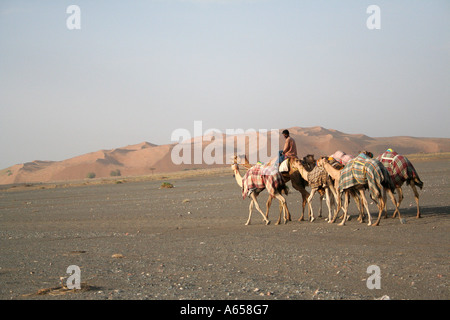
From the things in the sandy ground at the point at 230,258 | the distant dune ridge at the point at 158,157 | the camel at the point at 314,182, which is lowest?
the distant dune ridge at the point at 158,157

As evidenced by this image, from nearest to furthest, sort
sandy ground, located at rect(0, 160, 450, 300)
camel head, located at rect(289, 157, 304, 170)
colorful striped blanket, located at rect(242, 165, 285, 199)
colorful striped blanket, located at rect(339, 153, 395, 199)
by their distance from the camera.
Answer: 1. sandy ground, located at rect(0, 160, 450, 300)
2. colorful striped blanket, located at rect(339, 153, 395, 199)
3. colorful striped blanket, located at rect(242, 165, 285, 199)
4. camel head, located at rect(289, 157, 304, 170)

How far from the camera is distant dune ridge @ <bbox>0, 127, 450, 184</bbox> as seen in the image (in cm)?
10631

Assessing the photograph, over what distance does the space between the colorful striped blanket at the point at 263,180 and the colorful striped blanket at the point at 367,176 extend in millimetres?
1799

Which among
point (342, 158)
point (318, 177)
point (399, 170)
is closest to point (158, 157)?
point (342, 158)

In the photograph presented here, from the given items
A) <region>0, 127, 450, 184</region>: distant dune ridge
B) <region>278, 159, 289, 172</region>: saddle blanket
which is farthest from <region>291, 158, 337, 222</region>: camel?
<region>0, 127, 450, 184</region>: distant dune ridge

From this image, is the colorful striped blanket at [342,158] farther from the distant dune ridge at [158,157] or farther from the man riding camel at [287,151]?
the distant dune ridge at [158,157]

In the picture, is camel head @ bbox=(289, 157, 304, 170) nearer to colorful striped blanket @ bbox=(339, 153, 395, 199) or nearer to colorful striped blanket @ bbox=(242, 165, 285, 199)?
colorful striped blanket @ bbox=(242, 165, 285, 199)

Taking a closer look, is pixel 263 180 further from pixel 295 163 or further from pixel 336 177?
pixel 336 177

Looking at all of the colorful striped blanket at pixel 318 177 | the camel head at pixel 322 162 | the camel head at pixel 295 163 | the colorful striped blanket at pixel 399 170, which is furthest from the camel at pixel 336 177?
the colorful striped blanket at pixel 399 170

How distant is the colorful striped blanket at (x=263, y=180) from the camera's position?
1515 centimetres

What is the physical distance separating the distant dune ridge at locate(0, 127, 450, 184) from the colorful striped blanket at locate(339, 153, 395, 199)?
276 ft

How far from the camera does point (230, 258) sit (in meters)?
10.5

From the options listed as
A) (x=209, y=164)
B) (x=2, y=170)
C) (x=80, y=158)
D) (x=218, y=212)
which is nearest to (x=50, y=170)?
(x=80, y=158)

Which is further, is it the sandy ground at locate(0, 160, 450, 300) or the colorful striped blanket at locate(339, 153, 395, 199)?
the colorful striped blanket at locate(339, 153, 395, 199)
